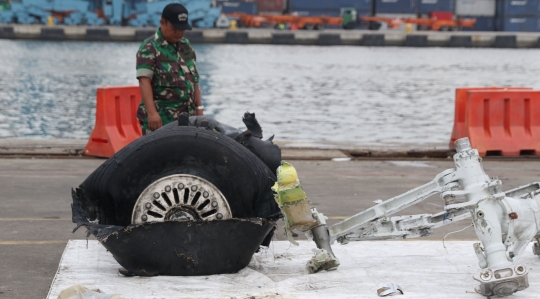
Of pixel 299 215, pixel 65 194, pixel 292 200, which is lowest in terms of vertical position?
pixel 65 194

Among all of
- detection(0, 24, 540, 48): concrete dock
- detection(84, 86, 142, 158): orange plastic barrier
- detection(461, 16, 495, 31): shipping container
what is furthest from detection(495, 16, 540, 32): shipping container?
detection(84, 86, 142, 158): orange plastic barrier

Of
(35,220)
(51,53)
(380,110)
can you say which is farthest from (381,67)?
(35,220)

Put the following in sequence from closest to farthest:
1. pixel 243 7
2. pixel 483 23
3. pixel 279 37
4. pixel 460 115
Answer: pixel 460 115 < pixel 279 37 < pixel 243 7 < pixel 483 23

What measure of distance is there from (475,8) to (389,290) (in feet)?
349

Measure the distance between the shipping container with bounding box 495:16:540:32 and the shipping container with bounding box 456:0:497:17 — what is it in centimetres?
162

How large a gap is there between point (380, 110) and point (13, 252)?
2222cm

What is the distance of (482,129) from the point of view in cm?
1275

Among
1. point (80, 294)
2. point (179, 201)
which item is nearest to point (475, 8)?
point (179, 201)

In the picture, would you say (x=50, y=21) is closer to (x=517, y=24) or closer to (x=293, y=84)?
(x=293, y=84)

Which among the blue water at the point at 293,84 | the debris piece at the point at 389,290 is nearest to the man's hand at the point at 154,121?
the debris piece at the point at 389,290

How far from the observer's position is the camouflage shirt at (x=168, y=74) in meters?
7.43

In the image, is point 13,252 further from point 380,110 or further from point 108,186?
point 380,110

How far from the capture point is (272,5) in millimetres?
107312

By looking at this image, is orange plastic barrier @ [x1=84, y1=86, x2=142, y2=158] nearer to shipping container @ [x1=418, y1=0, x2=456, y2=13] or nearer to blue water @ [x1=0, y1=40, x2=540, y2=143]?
blue water @ [x1=0, y1=40, x2=540, y2=143]
